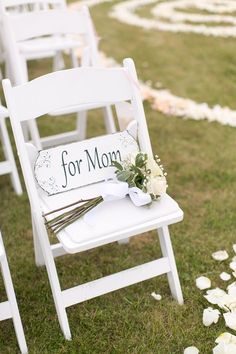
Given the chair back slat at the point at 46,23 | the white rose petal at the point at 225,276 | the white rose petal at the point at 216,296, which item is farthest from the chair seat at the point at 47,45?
the white rose petal at the point at 216,296

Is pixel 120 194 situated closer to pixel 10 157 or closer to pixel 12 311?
pixel 12 311

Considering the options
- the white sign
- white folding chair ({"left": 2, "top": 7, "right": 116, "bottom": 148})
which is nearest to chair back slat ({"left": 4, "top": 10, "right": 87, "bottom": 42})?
white folding chair ({"left": 2, "top": 7, "right": 116, "bottom": 148})

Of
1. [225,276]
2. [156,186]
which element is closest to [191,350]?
[225,276]

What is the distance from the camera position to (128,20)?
957cm

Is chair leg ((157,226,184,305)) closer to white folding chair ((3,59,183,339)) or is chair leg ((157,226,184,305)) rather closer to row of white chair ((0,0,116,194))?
white folding chair ((3,59,183,339))

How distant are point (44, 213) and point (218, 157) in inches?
96.7

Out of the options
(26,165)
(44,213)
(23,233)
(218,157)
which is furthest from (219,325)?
(218,157)

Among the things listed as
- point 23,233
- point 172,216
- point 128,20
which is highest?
point 172,216

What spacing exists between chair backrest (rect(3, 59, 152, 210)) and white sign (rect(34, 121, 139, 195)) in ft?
→ 0.23

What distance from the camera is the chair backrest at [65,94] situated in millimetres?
2756

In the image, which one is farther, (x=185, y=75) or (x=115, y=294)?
(x=185, y=75)

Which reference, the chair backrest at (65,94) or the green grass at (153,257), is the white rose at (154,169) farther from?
the green grass at (153,257)

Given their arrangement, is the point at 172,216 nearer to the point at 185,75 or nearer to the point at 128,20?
the point at 185,75

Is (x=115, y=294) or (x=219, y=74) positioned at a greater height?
(x=115, y=294)
